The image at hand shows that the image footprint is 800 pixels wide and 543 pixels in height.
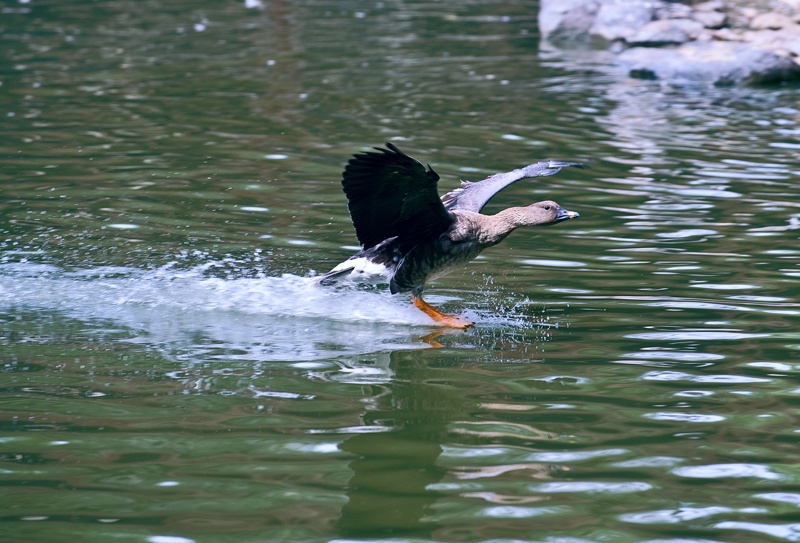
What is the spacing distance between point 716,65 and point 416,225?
1018cm

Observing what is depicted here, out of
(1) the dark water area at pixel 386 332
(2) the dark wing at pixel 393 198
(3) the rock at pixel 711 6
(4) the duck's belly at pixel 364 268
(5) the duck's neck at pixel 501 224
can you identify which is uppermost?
(3) the rock at pixel 711 6

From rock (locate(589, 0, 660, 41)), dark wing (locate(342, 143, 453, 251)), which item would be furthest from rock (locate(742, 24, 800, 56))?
dark wing (locate(342, 143, 453, 251))

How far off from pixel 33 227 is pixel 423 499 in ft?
17.7

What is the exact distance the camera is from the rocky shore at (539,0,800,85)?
1555cm

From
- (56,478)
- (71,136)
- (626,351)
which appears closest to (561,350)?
(626,351)

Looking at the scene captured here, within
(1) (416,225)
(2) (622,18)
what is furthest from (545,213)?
(2) (622,18)

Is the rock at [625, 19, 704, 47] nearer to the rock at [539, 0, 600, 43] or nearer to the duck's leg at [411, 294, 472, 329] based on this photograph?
the rock at [539, 0, 600, 43]

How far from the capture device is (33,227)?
8641 millimetres

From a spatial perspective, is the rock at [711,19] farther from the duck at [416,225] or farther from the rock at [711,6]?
the duck at [416,225]

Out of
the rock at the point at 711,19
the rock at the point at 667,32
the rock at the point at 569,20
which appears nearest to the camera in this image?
the rock at the point at 667,32

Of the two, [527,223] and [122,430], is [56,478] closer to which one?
[122,430]

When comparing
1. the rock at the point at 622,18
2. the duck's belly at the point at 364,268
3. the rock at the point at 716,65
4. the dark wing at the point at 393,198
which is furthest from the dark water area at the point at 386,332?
the rock at the point at 622,18

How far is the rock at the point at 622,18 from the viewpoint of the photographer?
738 inches

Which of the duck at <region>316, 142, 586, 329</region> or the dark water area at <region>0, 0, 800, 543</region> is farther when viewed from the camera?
the duck at <region>316, 142, 586, 329</region>
